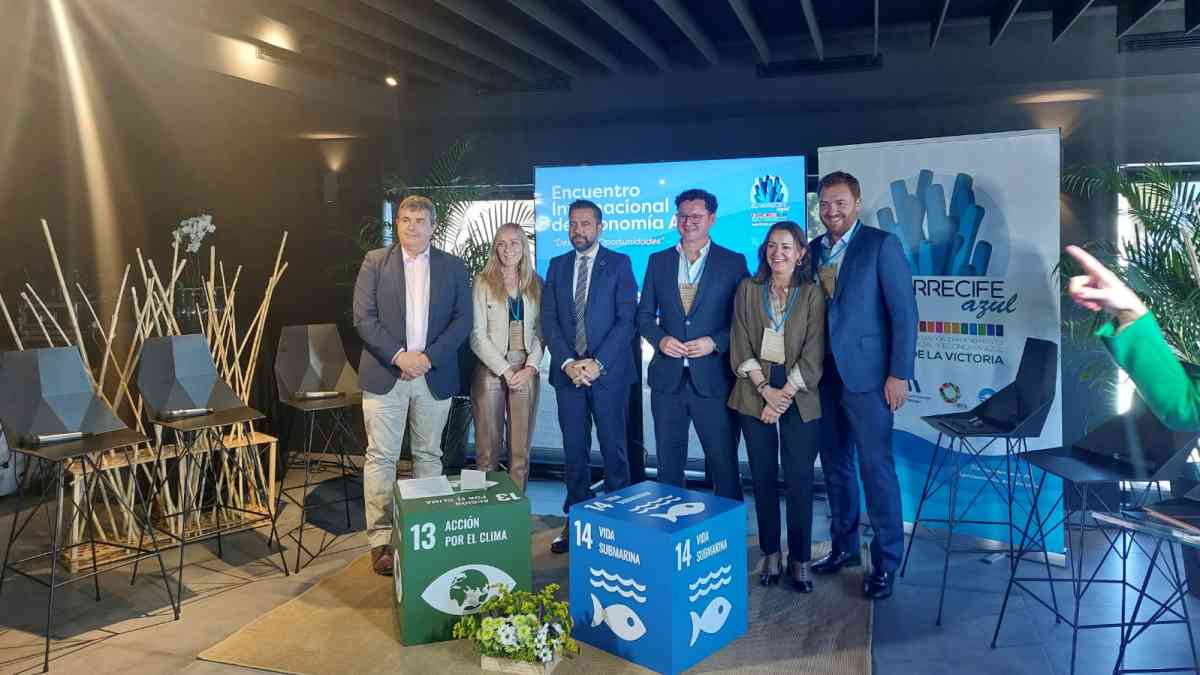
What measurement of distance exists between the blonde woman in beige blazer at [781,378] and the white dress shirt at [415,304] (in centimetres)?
138

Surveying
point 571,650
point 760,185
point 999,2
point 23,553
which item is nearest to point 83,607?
point 23,553

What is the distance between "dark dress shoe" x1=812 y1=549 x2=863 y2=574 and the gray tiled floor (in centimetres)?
6

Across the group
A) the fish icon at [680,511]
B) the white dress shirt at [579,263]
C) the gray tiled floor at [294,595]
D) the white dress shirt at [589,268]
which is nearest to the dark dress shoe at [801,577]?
the gray tiled floor at [294,595]

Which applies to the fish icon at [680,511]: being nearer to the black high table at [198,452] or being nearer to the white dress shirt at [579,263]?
the white dress shirt at [579,263]

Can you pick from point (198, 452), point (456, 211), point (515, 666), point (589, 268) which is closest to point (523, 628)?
point (515, 666)

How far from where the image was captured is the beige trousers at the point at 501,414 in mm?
4098

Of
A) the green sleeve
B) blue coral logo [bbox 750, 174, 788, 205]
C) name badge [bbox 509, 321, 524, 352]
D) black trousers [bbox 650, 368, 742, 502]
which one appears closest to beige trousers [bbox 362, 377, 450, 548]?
name badge [bbox 509, 321, 524, 352]

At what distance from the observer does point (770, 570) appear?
144 inches

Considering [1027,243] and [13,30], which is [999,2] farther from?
[13,30]

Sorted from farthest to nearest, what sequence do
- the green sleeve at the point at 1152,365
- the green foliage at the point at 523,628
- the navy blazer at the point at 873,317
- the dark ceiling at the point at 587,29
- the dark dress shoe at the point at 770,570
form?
the dark ceiling at the point at 587,29 → the dark dress shoe at the point at 770,570 → the navy blazer at the point at 873,317 → the green foliage at the point at 523,628 → the green sleeve at the point at 1152,365

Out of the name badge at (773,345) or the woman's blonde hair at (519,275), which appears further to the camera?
the woman's blonde hair at (519,275)

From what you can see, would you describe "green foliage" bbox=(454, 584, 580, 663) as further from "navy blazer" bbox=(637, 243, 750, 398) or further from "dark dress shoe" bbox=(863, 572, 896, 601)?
"dark dress shoe" bbox=(863, 572, 896, 601)

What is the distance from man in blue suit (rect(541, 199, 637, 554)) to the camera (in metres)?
3.93

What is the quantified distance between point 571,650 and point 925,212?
2681 millimetres
